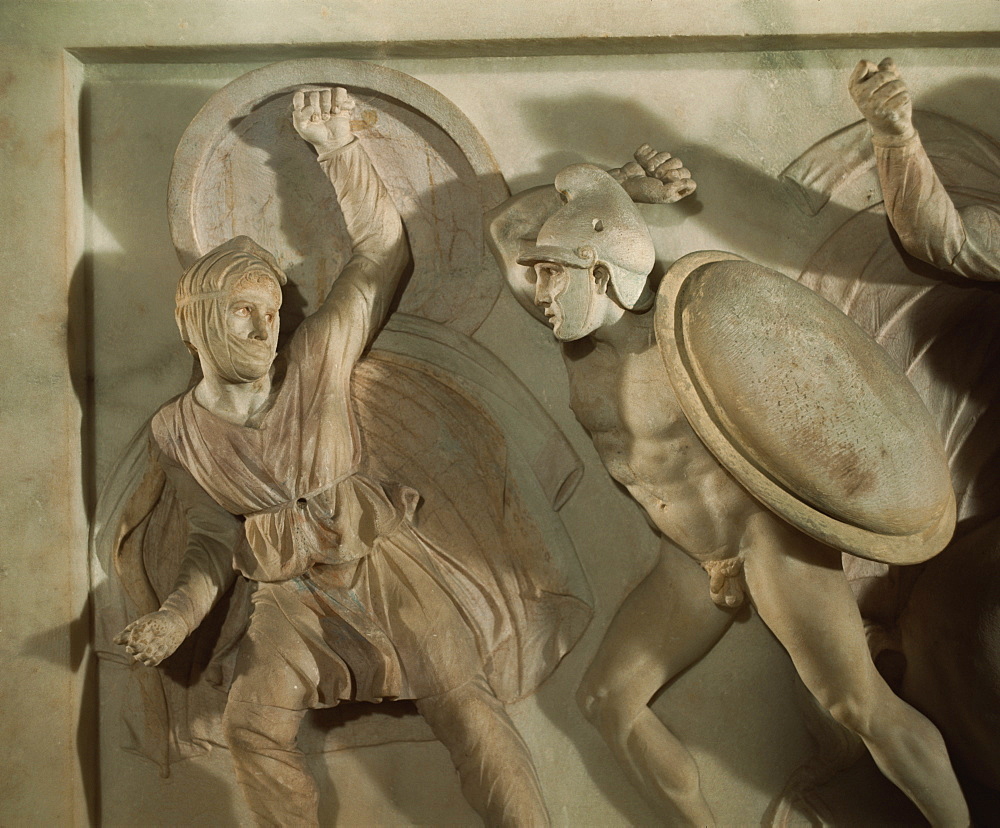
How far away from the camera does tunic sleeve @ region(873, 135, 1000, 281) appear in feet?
9.92

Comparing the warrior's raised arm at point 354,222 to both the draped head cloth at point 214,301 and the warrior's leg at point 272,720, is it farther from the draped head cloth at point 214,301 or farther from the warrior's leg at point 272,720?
the warrior's leg at point 272,720

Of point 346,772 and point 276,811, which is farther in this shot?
point 346,772

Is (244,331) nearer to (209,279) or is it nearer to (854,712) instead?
(209,279)

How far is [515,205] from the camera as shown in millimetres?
3236

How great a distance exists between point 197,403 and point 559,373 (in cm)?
104

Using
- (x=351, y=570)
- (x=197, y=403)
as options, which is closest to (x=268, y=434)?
(x=197, y=403)

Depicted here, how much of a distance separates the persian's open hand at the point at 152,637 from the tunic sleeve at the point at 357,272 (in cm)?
80

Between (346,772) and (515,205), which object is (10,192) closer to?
→ (515,205)

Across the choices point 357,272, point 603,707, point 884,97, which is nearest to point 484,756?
point 603,707

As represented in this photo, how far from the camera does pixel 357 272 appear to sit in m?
3.27

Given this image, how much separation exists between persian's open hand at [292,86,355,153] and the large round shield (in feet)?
3.63

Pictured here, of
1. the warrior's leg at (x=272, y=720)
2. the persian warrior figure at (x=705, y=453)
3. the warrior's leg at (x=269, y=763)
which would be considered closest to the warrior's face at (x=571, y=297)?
the persian warrior figure at (x=705, y=453)

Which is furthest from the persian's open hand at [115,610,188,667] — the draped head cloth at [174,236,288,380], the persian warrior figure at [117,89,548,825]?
the draped head cloth at [174,236,288,380]

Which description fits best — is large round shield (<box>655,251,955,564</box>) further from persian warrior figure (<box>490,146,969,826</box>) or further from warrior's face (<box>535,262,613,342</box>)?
warrior's face (<box>535,262,613,342</box>)
